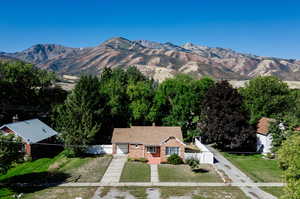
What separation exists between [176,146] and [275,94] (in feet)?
89.2

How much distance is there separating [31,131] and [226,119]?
32.2 m

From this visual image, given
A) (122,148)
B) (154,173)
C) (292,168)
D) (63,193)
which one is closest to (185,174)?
(154,173)

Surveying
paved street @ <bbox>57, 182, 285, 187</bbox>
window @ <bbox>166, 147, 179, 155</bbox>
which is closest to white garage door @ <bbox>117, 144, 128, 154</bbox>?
window @ <bbox>166, 147, 179, 155</bbox>

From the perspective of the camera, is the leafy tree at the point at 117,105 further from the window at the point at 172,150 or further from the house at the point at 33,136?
the window at the point at 172,150

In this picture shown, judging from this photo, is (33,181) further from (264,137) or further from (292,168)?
(264,137)

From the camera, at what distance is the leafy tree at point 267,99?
50.9 meters

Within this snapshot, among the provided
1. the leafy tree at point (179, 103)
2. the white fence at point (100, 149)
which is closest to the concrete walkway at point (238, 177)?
the leafy tree at point (179, 103)

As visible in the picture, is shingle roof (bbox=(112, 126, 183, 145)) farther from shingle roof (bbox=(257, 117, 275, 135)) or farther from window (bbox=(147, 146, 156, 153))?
shingle roof (bbox=(257, 117, 275, 135))

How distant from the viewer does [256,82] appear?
172ft

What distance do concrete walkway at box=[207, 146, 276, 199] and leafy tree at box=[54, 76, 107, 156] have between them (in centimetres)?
1993

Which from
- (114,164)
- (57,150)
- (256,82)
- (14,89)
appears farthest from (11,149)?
(256,82)

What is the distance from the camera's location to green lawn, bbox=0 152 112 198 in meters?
29.7

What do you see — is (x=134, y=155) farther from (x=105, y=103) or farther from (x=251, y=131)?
(x=251, y=131)

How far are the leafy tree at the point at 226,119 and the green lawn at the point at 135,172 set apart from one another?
14.0 metres
